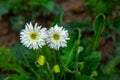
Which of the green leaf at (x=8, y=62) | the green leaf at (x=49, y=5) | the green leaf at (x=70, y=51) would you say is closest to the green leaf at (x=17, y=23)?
the green leaf at (x=49, y=5)

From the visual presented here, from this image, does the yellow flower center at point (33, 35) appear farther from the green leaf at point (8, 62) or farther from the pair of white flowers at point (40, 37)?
the green leaf at point (8, 62)

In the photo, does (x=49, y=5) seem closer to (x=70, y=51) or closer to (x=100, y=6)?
(x=100, y=6)

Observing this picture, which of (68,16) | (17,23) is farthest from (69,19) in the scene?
(17,23)

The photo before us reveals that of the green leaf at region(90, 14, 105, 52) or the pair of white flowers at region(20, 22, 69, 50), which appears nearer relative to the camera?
the pair of white flowers at region(20, 22, 69, 50)

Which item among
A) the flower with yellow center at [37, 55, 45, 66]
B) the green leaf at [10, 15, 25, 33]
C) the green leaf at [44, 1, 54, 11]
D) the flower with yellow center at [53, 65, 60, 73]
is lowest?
the flower with yellow center at [53, 65, 60, 73]

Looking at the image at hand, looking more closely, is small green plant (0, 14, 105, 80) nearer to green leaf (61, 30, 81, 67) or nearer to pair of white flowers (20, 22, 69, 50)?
green leaf (61, 30, 81, 67)

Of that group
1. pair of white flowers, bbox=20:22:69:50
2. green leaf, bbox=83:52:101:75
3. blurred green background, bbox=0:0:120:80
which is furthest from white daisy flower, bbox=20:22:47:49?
blurred green background, bbox=0:0:120:80
